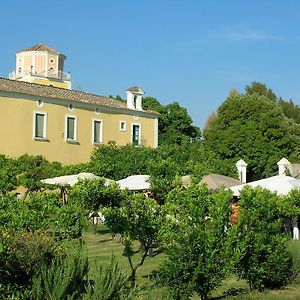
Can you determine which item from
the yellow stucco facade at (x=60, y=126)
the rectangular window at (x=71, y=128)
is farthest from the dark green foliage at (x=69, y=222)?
the rectangular window at (x=71, y=128)

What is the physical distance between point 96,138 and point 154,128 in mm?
6215

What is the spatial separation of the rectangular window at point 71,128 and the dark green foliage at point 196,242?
31.3 meters

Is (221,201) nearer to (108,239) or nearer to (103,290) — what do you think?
(103,290)

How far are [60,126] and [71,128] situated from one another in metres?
1.14

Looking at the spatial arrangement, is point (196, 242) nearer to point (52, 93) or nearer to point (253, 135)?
point (52, 93)

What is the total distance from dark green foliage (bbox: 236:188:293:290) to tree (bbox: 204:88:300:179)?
1306 inches

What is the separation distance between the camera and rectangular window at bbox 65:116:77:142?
42.1 metres

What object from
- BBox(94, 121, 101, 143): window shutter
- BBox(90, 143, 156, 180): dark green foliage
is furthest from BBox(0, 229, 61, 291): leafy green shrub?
BBox(94, 121, 101, 143): window shutter

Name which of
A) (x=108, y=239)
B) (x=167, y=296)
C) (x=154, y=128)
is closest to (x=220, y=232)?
(x=167, y=296)

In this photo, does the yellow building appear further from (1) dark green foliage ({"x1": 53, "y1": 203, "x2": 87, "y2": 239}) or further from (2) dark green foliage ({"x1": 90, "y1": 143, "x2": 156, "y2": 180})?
(1) dark green foliage ({"x1": 53, "y1": 203, "x2": 87, "y2": 239})

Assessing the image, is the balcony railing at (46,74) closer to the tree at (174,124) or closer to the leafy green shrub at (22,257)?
the tree at (174,124)

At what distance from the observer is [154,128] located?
48.8 metres

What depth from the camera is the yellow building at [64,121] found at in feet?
126

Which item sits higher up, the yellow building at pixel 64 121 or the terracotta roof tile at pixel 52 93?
the terracotta roof tile at pixel 52 93
